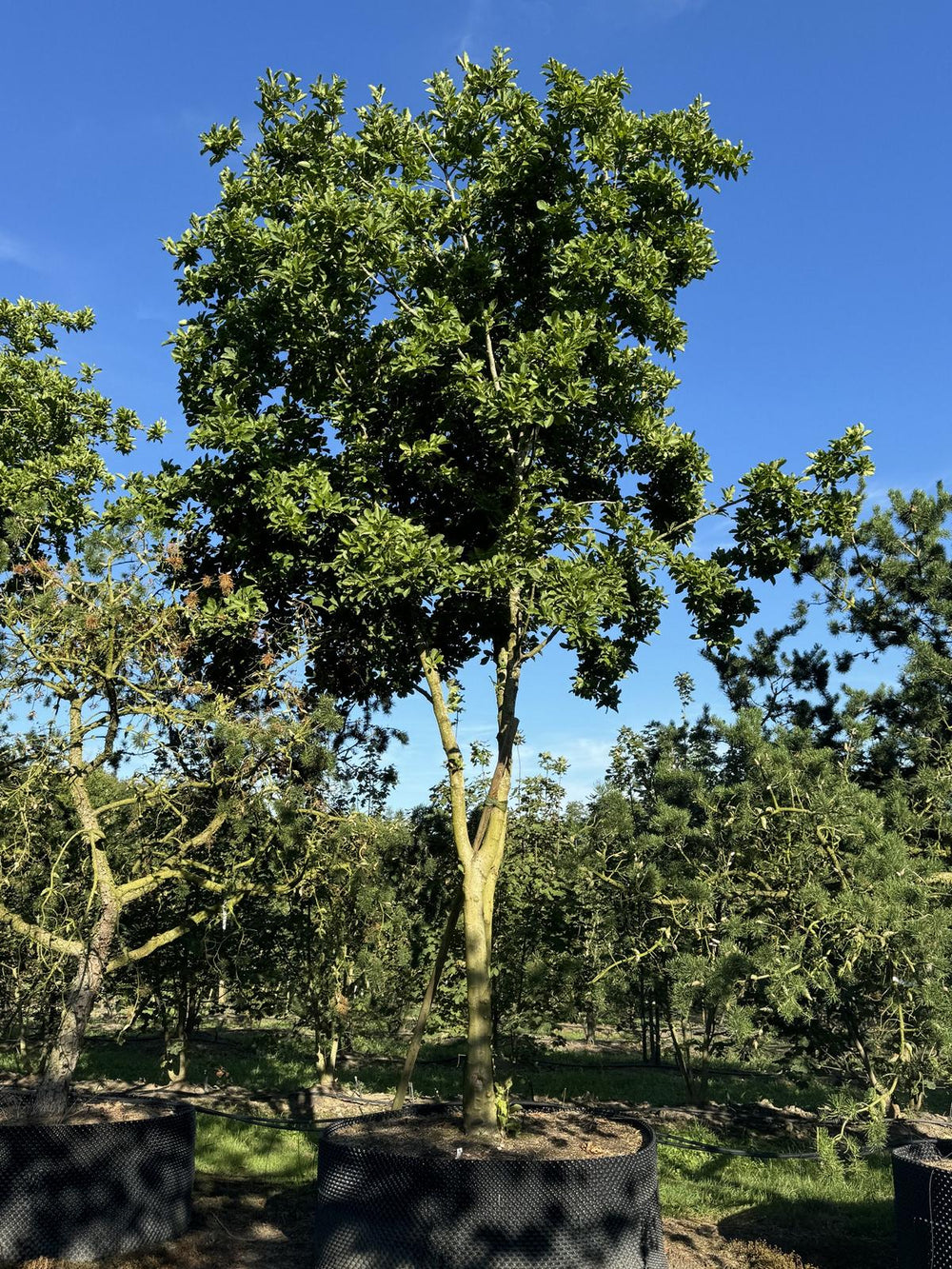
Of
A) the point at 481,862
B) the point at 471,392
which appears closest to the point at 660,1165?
the point at 481,862

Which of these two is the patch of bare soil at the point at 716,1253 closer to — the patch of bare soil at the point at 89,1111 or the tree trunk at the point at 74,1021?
the patch of bare soil at the point at 89,1111

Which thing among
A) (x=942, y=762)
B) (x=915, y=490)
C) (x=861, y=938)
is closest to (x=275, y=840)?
(x=861, y=938)

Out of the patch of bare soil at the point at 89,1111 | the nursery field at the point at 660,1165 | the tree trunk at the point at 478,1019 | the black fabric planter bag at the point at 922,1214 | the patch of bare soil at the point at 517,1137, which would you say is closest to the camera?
the black fabric planter bag at the point at 922,1214

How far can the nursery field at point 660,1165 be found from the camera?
7234mm

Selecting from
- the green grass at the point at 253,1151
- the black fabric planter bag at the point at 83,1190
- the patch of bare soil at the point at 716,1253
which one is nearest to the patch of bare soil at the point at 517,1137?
the patch of bare soil at the point at 716,1253

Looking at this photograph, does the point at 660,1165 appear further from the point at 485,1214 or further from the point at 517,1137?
the point at 485,1214

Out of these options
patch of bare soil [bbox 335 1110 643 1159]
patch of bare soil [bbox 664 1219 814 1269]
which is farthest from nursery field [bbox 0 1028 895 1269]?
patch of bare soil [bbox 335 1110 643 1159]

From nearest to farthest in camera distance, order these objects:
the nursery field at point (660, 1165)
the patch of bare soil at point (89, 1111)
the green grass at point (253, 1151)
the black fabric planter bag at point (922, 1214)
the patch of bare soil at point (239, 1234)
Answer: the black fabric planter bag at point (922, 1214)
the patch of bare soil at point (239, 1234)
the nursery field at point (660, 1165)
the patch of bare soil at point (89, 1111)
the green grass at point (253, 1151)

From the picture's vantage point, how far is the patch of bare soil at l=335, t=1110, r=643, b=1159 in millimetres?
7355

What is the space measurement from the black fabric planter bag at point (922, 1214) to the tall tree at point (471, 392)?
3074 mm

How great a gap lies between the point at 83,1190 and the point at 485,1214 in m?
3.12

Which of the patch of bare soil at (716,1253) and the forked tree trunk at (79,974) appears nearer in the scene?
the patch of bare soil at (716,1253)

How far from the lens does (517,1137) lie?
8.06 metres

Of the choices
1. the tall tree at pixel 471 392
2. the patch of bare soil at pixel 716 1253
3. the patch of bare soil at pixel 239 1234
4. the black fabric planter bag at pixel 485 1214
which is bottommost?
the patch of bare soil at pixel 239 1234
